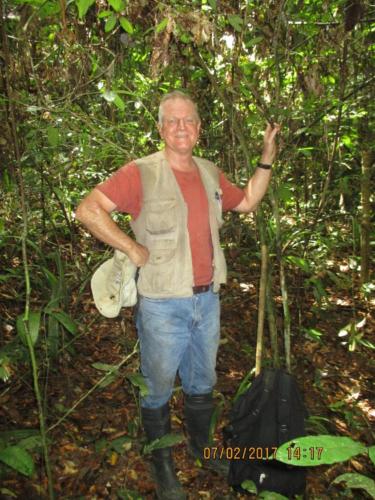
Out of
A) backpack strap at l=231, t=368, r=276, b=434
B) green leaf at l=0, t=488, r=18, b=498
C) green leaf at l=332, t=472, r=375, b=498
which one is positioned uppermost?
green leaf at l=332, t=472, r=375, b=498

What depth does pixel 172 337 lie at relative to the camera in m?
2.29

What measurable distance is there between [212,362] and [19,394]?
155 cm

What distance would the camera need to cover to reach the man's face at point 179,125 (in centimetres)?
224

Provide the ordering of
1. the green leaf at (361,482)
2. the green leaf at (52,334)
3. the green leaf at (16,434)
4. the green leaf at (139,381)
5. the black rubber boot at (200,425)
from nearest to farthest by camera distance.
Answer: the green leaf at (361,482)
the green leaf at (16,434)
the green leaf at (139,381)
the black rubber boot at (200,425)
the green leaf at (52,334)

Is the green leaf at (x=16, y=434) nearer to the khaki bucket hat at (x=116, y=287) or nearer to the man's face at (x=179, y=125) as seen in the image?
the khaki bucket hat at (x=116, y=287)

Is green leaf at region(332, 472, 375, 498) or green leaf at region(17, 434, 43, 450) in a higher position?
green leaf at region(332, 472, 375, 498)

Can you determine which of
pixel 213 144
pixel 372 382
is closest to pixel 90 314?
pixel 213 144

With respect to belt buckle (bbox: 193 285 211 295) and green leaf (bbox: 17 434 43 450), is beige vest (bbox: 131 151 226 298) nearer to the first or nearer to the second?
belt buckle (bbox: 193 285 211 295)

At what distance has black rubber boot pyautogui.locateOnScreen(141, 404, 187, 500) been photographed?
2.43 metres

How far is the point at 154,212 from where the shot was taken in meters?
2.19

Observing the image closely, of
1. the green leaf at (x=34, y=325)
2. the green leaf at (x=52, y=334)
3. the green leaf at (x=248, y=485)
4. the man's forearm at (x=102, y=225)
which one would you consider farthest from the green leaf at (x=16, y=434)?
the green leaf at (x=248, y=485)

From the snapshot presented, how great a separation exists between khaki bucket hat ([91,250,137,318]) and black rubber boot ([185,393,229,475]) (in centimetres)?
90

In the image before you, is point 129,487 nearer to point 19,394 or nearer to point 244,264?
point 19,394

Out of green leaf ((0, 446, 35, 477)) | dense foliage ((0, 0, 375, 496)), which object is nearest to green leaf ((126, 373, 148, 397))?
dense foliage ((0, 0, 375, 496))
